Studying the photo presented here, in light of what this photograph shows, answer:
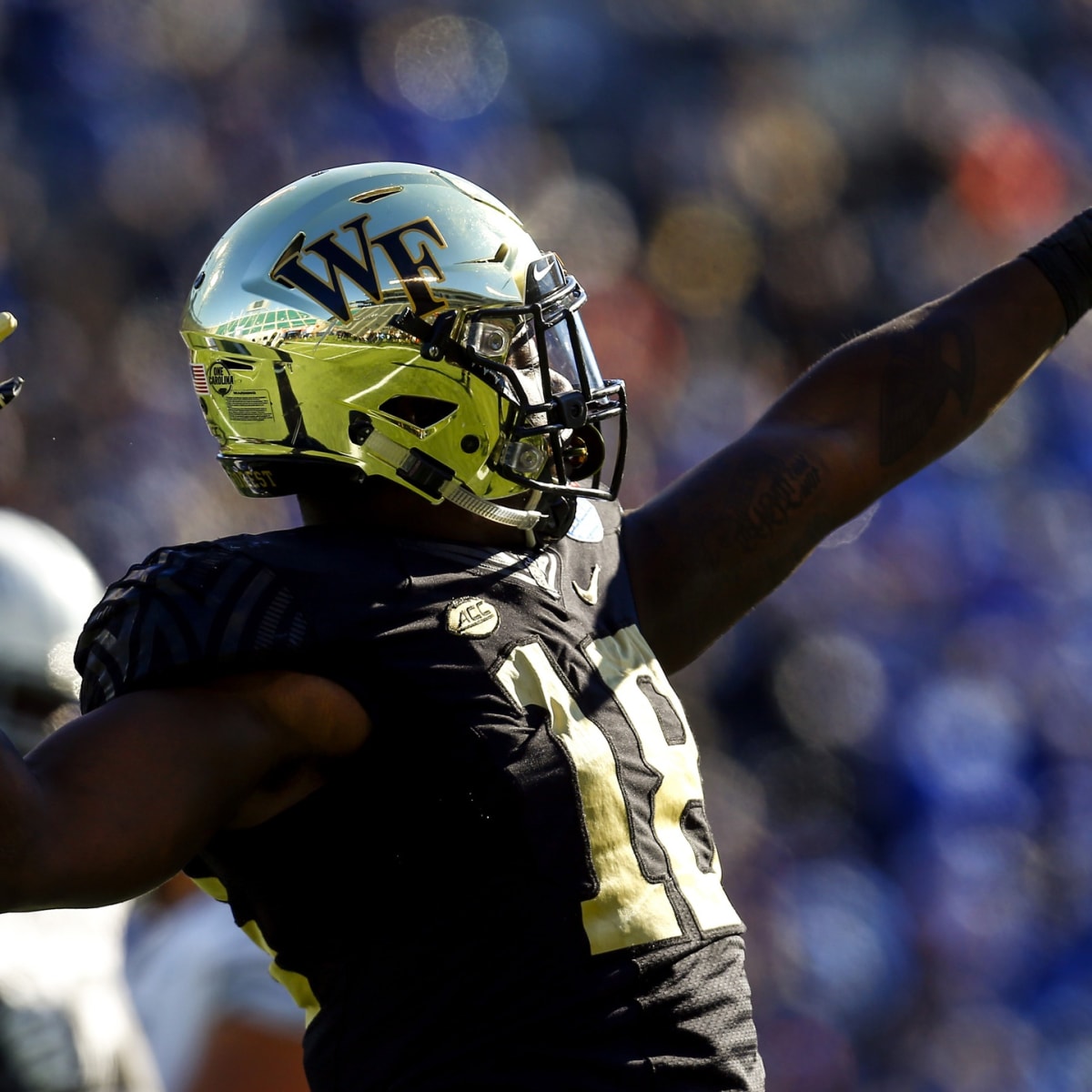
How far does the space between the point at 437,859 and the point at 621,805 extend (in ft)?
0.73

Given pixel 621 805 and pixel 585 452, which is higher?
pixel 585 452

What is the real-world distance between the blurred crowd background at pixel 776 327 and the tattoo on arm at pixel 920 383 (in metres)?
2.47

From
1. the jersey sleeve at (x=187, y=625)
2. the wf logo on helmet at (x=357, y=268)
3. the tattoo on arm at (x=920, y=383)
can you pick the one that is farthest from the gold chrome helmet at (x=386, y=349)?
the tattoo on arm at (x=920, y=383)

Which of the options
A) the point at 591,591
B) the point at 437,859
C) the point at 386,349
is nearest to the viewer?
the point at 437,859

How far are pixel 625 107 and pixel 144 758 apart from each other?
490cm

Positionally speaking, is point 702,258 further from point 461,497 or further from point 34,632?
point 461,497

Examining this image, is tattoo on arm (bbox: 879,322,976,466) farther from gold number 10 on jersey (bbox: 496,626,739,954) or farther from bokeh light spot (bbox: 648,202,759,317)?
bokeh light spot (bbox: 648,202,759,317)

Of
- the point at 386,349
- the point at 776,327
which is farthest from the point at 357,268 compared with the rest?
the point at 776,327

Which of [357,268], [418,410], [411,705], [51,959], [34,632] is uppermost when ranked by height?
[357,268]

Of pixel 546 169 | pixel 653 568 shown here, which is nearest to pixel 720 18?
pixel 546 169

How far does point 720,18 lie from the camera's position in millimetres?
5988

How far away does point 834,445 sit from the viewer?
2203 millimetres

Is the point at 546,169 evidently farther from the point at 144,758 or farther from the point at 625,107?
the point at 144,758

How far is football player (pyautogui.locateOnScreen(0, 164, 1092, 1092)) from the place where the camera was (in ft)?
4.55
